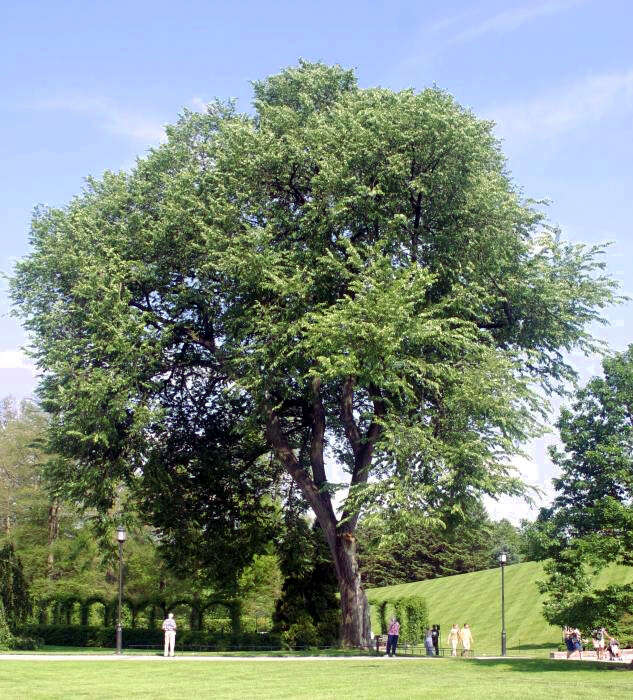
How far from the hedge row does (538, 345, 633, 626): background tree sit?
16306 millimetres

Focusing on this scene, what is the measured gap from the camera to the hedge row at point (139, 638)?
3773 cm

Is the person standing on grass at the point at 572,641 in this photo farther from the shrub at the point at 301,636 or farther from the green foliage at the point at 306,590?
the shrub at the point at 301,636

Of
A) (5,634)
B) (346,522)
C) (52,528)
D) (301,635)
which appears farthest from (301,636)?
(52,528)

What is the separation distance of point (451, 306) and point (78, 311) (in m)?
13.1

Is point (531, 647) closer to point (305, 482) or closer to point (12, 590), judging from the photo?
point (305, 482)

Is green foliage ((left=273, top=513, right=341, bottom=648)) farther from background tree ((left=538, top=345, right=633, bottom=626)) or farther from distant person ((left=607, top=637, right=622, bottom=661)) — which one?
background tree ((left=538, top=345, right=633, bottom=626))

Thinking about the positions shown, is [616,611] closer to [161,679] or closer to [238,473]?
[161,679]

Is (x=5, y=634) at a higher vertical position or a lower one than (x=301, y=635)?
higher

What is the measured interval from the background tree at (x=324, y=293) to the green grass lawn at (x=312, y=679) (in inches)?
212

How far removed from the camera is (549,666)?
2533 cm

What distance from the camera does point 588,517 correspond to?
24.6 m

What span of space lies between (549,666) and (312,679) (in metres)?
9.20

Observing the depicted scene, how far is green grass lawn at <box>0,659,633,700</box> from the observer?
54.8 ft

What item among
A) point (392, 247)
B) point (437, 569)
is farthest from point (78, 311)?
point (437, 569)
